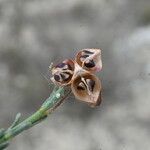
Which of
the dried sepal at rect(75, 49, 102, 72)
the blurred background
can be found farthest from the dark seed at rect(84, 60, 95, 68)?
the blurred background

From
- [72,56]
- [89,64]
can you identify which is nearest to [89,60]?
[89,64]

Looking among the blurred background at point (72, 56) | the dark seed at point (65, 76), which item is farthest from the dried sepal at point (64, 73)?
the blurred background at point (72, 56)

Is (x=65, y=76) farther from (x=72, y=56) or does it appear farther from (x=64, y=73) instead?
(x=72, y=56)

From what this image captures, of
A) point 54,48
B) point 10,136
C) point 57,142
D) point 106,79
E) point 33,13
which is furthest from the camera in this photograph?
point 33,13

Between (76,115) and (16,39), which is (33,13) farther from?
(76,115)

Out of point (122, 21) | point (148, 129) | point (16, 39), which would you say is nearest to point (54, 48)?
point (16, 39)

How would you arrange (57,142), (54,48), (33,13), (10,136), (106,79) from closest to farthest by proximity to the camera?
(10,136) → (57,142) → (106,79) → (54,48) → (33,13)
